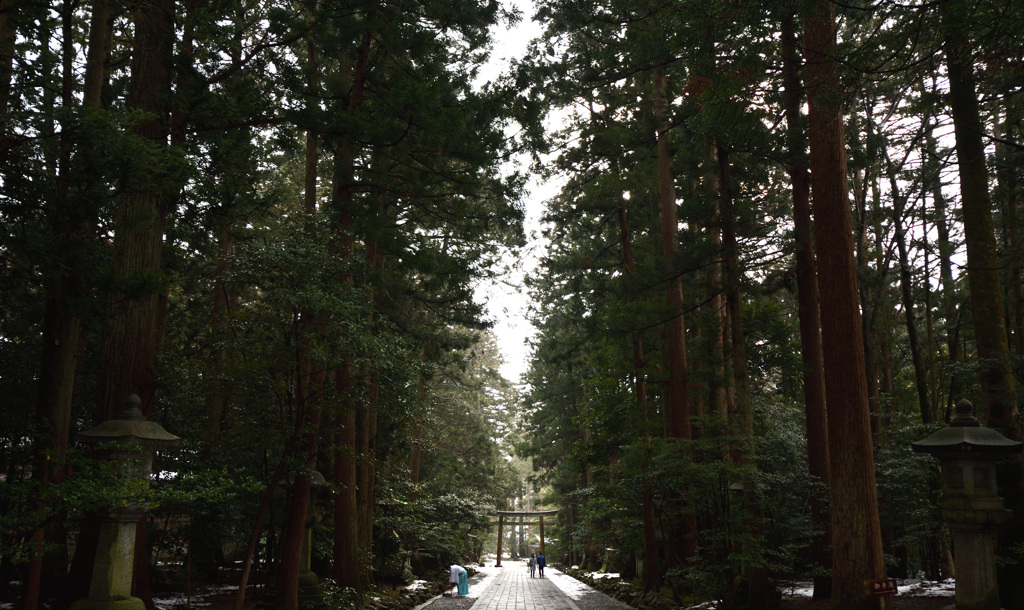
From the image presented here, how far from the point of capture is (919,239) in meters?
13.4

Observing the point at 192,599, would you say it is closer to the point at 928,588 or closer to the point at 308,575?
the point at 308,575

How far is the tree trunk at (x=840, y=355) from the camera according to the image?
6.46m

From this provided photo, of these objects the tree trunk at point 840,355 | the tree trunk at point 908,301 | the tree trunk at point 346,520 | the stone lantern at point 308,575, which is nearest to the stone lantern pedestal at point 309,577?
the stone lantern at point 308,575

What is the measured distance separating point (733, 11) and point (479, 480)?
25.9 metres

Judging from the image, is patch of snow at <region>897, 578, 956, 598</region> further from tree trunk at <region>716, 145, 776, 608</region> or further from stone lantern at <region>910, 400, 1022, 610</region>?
stone lantern at <region>910, 400, 1022, 610</region>

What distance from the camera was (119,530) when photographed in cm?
564

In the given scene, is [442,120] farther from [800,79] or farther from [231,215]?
[800,79]

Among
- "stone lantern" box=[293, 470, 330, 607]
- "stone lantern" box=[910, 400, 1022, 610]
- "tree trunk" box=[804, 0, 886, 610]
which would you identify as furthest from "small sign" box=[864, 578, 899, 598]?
"stone lantern" box=[293, 470, 330, 607]

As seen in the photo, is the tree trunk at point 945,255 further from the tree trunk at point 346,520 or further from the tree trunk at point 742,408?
the tree trunk at point 346,520

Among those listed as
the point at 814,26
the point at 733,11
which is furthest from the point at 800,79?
the point at 733,11

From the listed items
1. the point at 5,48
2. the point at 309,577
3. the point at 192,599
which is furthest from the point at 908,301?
the point at 192,599

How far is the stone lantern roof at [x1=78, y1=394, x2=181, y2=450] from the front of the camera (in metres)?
5.65

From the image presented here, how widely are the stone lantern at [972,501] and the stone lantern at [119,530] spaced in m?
8.06

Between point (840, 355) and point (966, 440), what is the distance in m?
1.44
